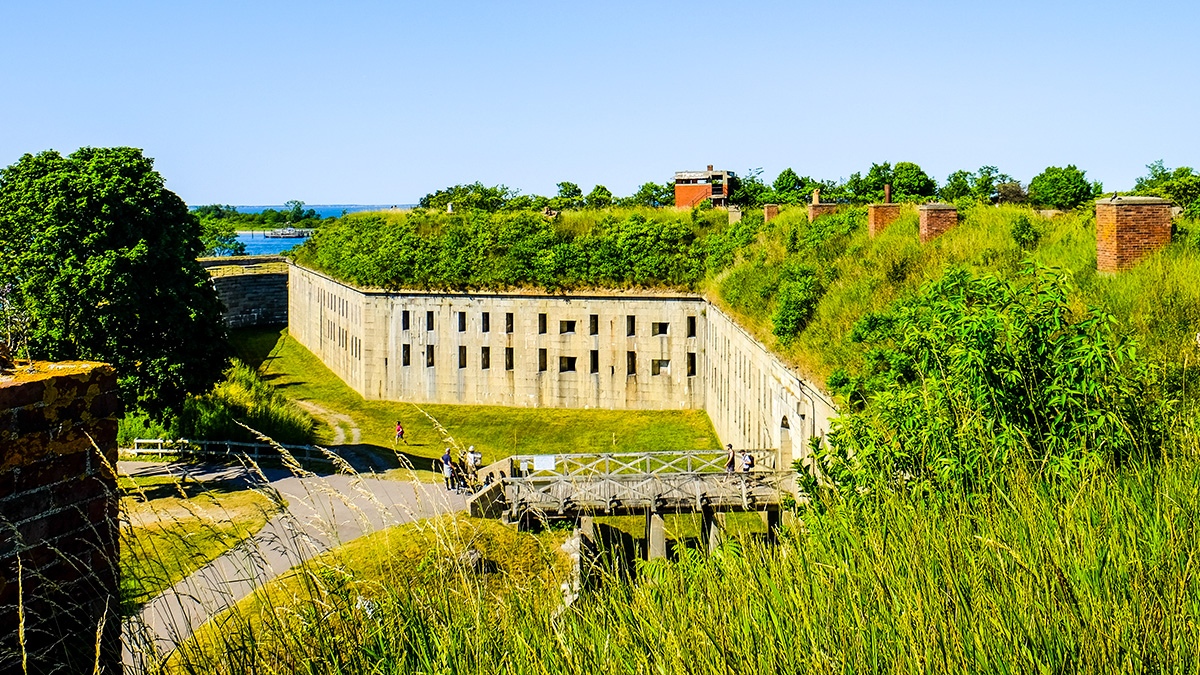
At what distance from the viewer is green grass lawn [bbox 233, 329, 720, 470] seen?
114 ft

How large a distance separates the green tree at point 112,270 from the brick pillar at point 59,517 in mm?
21926

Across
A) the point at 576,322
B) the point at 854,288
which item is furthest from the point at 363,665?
the point at 576,322

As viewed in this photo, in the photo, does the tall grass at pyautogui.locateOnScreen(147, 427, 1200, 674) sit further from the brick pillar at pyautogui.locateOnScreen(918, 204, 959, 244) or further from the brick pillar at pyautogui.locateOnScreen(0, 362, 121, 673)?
the brick pillar at pyautogui.locateOnScreen(918, 204, 959, 244)

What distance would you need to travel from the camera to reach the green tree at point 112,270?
23.7 meters

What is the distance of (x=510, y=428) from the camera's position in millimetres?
37719

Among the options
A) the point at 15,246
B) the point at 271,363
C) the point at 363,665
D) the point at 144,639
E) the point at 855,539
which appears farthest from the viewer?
the point at 271,363

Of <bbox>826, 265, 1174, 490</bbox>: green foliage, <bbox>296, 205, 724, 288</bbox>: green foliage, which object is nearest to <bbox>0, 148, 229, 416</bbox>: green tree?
<bbox>296, 205, 724, 288</bbox>: green foliage

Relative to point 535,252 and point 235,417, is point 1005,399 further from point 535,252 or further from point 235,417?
point 535,252

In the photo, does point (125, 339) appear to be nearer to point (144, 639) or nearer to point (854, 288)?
point (854, 288)

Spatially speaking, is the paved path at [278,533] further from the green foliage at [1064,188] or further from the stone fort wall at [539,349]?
the green foliage at [1064,188]

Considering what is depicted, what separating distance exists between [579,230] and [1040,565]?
42.3 meters

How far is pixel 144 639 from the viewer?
3.67 meters

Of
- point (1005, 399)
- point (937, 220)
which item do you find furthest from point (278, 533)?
point (937, 220)

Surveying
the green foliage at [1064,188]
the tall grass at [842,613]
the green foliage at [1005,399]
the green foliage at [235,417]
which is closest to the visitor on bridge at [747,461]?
the green foliage at [1005,399]
